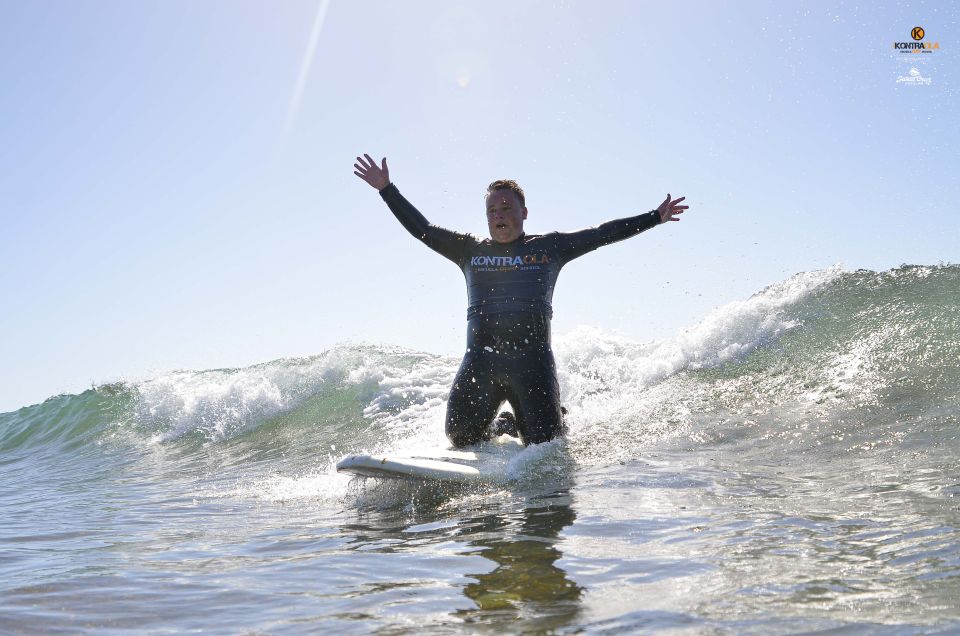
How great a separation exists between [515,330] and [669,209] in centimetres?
197

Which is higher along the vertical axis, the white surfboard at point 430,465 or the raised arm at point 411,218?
the raised arm at point 411,218

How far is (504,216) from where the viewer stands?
266 inches

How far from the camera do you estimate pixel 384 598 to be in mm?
2953

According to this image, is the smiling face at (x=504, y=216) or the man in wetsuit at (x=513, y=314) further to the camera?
the smiling face at (x=504, y=216)

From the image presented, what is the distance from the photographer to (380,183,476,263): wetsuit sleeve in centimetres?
699

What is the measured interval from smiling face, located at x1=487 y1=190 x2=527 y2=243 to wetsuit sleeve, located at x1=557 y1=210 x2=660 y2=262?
45cm

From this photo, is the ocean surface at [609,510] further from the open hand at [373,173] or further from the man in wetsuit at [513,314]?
the open hand at [373,173]

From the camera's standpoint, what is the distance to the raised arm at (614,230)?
22.5 feet

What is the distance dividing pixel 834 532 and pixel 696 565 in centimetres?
92

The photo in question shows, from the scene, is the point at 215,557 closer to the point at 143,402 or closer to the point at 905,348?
the point at 905,348

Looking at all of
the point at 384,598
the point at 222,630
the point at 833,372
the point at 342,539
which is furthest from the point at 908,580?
the point at 833,372

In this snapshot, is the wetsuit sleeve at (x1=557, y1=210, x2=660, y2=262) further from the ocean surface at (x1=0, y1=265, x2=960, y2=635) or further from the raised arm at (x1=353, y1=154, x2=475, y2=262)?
the ocean surface at (x1=0, y1=265, x2=960, y2=635)

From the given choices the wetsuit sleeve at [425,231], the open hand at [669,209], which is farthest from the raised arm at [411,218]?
the open hand at [669,209]

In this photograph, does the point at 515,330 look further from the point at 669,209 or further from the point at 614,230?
the point at 669,209
